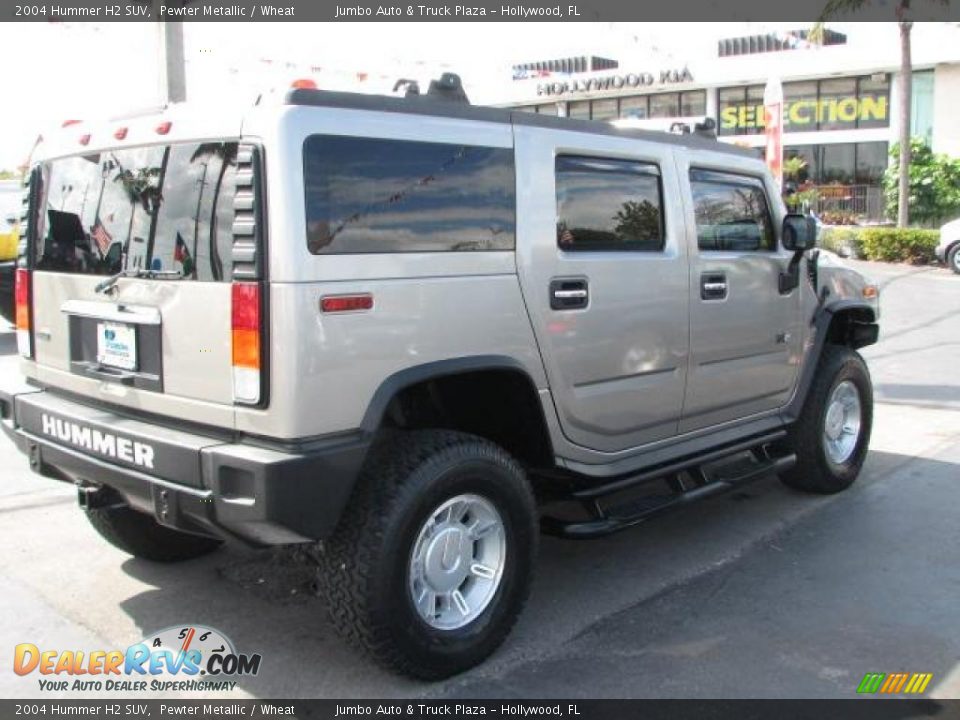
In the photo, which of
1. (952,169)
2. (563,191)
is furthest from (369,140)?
(952,169)

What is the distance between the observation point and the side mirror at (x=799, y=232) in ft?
16.6

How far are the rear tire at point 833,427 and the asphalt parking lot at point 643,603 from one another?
0.15m

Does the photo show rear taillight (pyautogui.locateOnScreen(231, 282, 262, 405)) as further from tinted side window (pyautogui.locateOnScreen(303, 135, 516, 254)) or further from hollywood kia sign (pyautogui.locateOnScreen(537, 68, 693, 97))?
hollywood kia sign (pyautogui.locateOnScreen(537, 68, 693, 97))

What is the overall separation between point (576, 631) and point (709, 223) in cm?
216

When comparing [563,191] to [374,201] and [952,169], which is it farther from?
[952,169]

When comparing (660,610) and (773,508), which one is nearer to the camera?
(660,610)

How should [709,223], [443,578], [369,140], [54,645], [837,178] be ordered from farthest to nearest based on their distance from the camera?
[837,178] → [709,223] → [54,645] → [443,578] → [369,140]

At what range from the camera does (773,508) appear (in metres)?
5.55

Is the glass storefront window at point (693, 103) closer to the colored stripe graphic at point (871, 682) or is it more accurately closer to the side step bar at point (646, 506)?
the side step bar at point (646, 506)

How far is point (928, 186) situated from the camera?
1006 inches

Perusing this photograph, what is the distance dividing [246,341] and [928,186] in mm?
26592

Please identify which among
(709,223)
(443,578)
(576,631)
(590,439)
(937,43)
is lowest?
(576,631)

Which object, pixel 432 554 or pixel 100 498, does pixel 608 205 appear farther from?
pixel 100 498

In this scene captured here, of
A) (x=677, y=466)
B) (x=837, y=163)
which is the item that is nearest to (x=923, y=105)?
(x=837, y=163)
